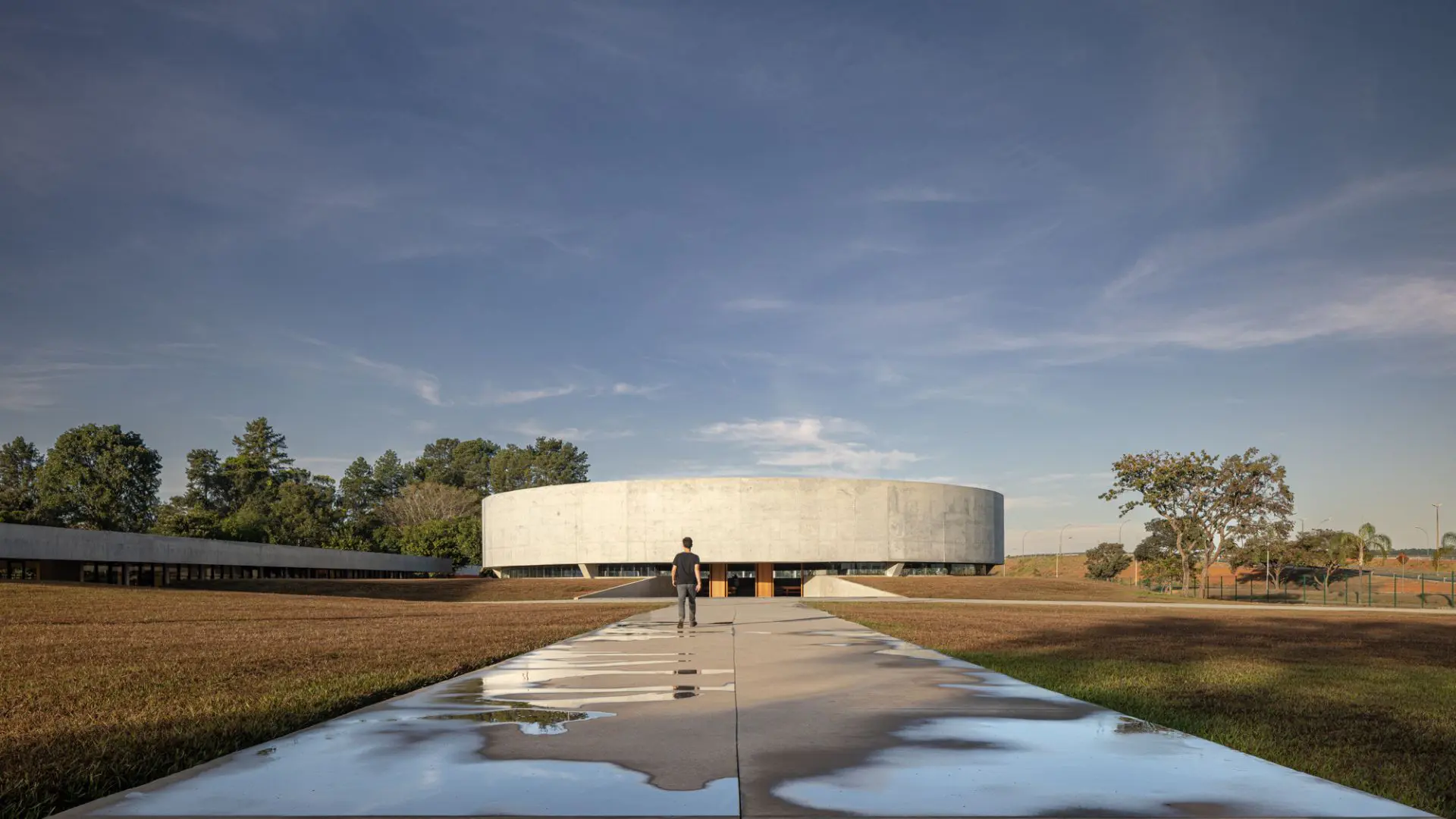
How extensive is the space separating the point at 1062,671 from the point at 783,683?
12.3ft

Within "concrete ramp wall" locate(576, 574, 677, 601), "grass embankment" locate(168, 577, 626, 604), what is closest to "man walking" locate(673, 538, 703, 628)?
"concrete ramp wall" locate(576, 574, 677, 601)

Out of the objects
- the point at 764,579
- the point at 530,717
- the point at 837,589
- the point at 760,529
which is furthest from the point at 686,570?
the point at 764,579

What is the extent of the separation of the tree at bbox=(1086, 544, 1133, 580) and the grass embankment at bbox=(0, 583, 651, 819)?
93.0m

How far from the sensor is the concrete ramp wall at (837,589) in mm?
50281

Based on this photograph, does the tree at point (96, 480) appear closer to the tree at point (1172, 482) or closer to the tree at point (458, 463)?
the tree at point (458, 463)

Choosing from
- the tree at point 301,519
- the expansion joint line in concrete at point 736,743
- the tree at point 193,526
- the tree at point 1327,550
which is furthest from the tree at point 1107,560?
the expansion joint line in concrete at point 736,743

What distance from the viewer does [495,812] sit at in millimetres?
3982

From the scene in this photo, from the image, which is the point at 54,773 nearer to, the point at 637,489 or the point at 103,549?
the point at 103,549

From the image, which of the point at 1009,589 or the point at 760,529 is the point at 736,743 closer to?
the point at 1009,589

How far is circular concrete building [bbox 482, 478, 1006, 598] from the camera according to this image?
65.3 m

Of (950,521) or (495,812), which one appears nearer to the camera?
(495,812)

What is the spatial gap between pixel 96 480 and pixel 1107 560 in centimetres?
10294

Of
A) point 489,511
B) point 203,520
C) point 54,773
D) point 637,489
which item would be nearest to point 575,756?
point 54,773

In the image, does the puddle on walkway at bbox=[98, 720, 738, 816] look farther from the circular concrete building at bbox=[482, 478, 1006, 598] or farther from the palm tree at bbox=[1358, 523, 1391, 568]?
the palm tree at bbox=[1358, 523, 1391, 568]
